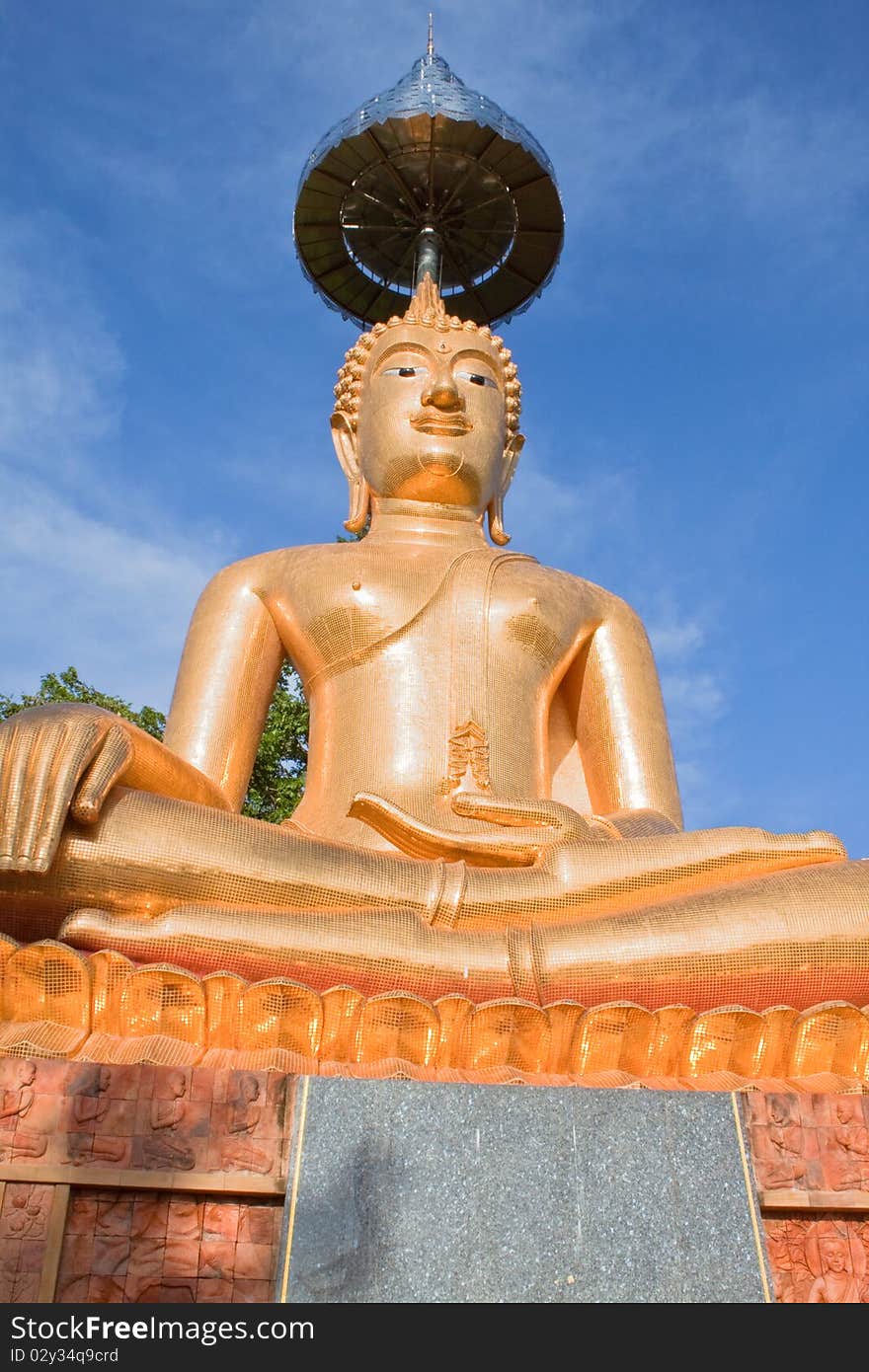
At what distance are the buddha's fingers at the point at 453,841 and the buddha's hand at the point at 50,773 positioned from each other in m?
0.92

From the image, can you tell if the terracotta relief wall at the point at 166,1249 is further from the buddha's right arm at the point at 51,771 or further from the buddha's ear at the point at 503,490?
the buddha's ear at the point at 503,490

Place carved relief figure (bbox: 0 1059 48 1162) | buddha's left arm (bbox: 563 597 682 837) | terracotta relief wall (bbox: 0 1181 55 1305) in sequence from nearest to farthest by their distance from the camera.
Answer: terracotta relief wall (bbox: 0 1181 55 1305), carved relief figure (bbox: 0 1059 48 1162), buddha's left arm (bbox: 563 597 682 837)

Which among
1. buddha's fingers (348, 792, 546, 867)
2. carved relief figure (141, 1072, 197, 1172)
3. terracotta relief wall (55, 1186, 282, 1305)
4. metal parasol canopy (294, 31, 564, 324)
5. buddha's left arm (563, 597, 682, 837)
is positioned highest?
metal parasol canopy (294, 31, 564, 324)

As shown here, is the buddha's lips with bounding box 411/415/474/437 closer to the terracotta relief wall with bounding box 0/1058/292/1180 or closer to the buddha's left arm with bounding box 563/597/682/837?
the buddha's left arm with bounding box 563/597/682/837

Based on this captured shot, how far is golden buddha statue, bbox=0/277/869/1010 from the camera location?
11.6 ft

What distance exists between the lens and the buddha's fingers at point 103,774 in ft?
11.9

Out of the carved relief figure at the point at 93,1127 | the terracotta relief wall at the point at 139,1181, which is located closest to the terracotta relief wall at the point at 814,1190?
the terracotta relief wall at the point at 139,1181

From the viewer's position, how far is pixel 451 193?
25.4ft

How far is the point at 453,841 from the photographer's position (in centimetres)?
424

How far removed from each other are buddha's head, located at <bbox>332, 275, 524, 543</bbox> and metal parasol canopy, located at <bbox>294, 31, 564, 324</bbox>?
150 cm

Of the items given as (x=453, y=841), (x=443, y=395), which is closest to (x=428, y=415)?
(x=443, y=395)

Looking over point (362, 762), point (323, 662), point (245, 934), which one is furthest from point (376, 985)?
point (323, 662)

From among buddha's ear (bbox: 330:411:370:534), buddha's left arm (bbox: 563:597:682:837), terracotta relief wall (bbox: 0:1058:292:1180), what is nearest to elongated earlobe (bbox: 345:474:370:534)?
buddha's ear (bbox: 330:411:370:534)

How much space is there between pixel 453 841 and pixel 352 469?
9.61ft
